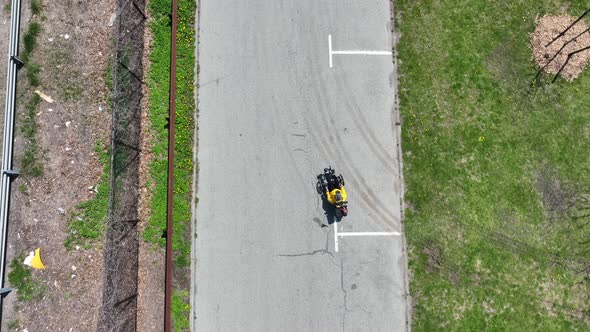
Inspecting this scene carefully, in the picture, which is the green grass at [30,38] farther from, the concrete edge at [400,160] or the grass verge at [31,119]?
the concrete edge at [400,160]

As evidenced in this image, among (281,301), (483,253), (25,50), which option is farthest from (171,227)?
(483,253)

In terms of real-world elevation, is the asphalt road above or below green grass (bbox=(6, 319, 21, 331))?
above

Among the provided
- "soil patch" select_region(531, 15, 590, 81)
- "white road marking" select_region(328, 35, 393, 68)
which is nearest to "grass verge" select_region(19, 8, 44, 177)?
"white road marking" select_region(328, 35, 393, 68)

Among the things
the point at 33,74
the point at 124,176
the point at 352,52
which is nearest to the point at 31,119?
the point at 33,74

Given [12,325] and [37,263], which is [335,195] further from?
[12,325]

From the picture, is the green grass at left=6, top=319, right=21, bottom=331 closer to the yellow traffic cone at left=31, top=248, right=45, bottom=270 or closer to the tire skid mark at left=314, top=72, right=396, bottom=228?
the yellow traffic cone at left=31, top=248, right=45, bottom=270

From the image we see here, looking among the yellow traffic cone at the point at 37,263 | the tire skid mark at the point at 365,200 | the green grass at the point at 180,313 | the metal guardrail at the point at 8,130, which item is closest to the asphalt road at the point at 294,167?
the tire skid mark at the point at 365,200

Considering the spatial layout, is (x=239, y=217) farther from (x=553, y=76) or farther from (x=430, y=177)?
(x=553, y=76)
